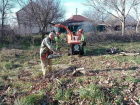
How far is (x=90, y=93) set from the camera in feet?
11.8

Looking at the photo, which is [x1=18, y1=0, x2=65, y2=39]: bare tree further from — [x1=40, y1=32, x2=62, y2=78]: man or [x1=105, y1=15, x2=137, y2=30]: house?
[x1=105, y1=15, x2=137, y2=30]: house

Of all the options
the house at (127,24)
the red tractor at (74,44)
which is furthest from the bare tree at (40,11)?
the house at (127,24)

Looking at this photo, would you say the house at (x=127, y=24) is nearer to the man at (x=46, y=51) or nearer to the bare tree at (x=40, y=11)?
the bare tree at (x=40, y=11)

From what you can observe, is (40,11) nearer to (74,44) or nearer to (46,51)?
(74,44)

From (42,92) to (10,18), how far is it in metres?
15.2

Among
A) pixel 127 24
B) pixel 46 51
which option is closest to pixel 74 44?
pixel 46 51

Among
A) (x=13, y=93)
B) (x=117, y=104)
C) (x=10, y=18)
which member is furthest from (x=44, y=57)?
(x=10, y=18)

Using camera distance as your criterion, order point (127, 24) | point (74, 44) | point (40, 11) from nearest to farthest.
Answer: point (74, 44) < point (40, 11) < point (127, 24)

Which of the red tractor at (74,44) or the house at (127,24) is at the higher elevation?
the house at (127,24)

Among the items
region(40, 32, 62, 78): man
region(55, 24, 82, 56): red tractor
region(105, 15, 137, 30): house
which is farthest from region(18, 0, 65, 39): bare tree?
region(105, 15, 137, 30): house

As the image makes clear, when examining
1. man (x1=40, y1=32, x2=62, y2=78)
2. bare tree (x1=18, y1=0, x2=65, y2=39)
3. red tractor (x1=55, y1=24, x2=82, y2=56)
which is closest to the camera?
man (x1=40, y1=32, x2=62, y2=78)

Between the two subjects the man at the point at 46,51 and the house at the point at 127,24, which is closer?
the man at the point at 46,51

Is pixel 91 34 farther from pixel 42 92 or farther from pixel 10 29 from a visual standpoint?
pixel 42 92

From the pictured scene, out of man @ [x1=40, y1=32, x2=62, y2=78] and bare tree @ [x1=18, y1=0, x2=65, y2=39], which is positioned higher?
bare tree @ [x1=18, y1=0, x2=65, y2=39]
